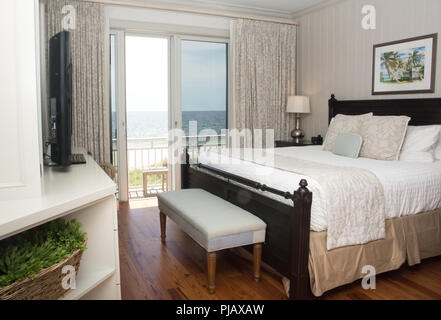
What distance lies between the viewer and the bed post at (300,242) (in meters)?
2.15

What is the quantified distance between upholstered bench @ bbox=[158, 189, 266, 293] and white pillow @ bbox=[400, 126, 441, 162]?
1626 millimetres

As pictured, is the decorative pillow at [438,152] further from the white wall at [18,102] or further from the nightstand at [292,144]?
the white wall at [18,102]

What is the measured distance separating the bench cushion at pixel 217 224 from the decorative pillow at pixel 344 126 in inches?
66.5

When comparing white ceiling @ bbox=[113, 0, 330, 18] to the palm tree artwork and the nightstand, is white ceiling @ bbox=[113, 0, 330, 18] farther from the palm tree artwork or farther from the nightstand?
the nightstand

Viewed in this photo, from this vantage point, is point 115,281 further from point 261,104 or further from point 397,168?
point 261,104

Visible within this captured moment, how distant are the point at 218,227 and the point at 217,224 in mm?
35

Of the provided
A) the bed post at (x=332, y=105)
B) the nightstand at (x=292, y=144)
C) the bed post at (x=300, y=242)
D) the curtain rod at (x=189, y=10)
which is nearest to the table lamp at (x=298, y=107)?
the nightstand at (x=292, y=144)

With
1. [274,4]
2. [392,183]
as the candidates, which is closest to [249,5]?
[274,4]

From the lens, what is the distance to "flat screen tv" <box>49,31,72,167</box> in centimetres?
185

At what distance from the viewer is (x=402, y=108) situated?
3877mm

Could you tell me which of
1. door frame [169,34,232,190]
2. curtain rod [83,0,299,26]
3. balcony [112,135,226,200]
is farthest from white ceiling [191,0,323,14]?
balcony [112,135,226,200]

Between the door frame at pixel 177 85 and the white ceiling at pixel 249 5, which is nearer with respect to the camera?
the white ceiling at pixel 249 5

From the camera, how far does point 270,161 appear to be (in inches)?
123
